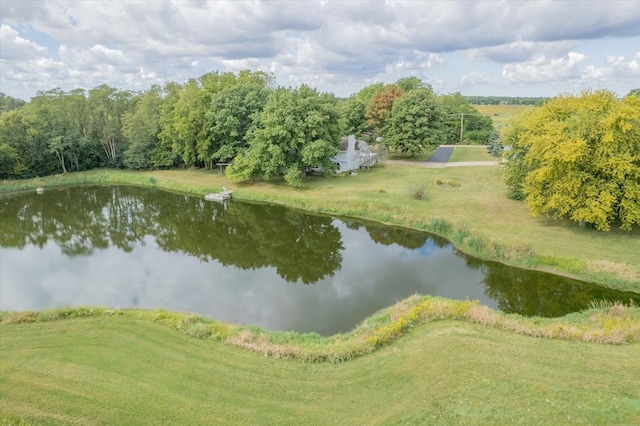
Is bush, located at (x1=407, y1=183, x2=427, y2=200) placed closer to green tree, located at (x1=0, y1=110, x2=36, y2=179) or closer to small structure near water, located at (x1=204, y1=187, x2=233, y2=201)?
small structure near water, located at (x1=204, y1=187, x2=233, y2=201)

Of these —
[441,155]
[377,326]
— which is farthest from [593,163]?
[441,155]

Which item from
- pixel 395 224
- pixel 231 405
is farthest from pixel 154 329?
pixel 395 224

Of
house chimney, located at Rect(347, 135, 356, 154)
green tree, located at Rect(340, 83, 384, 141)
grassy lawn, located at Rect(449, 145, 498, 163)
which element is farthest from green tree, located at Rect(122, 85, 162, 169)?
grassy lawn, located at Rect(449, 145, 498, 163)

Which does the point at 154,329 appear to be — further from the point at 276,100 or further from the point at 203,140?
the point at 203,140

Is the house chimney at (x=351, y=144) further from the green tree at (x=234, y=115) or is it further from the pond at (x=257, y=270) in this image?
the pond at (x=257, y=270)

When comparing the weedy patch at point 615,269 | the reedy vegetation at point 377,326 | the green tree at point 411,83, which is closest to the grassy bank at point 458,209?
the weedy patch at point 615,269

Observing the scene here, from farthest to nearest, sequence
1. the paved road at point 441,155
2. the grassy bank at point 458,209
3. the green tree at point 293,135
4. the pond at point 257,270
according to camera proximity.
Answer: the paved road at point 441,155, the green tree at point 293,135, the grassy bank at point 458,209, the pond at point 257,270
